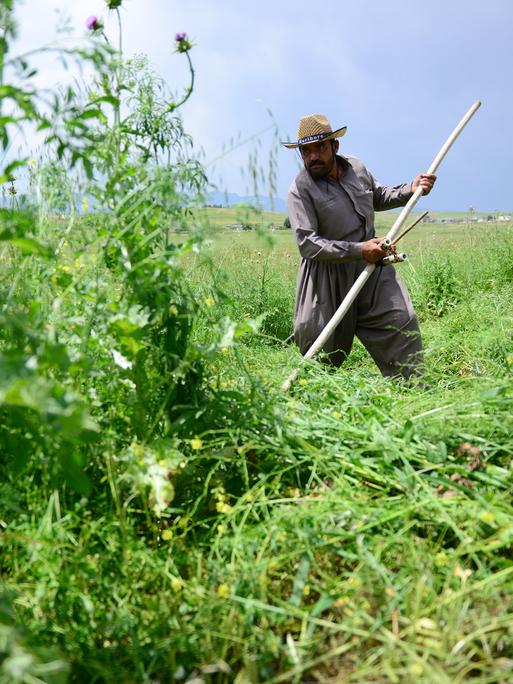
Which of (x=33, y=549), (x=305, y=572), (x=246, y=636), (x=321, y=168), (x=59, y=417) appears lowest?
(x=246, y=636)

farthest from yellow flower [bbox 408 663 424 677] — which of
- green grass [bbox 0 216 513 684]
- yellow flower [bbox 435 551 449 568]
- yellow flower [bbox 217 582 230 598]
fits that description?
yellow flower [bbox 217 582 230 598]

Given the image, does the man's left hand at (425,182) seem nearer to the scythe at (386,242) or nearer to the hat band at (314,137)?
the scythe at (386,242)

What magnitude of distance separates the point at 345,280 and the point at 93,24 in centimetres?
240

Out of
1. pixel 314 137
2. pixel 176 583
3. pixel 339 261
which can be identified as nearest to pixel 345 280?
pixel 339 261

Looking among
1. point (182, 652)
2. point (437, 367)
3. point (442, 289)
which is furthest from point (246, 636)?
point (442, 289)

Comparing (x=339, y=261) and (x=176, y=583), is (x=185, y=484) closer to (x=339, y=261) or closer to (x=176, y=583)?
(x=176, y=583)

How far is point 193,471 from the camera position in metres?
2.22

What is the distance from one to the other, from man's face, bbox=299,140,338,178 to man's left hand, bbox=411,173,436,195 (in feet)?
1.87

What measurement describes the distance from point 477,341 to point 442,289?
8.35ft

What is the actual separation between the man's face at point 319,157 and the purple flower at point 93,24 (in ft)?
6.59

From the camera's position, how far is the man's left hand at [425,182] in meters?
4.30

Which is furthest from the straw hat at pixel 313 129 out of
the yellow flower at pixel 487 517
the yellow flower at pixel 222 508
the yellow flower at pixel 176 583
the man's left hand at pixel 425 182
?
the yellow flower at pixel 176 583

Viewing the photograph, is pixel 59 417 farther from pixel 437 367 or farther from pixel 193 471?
pixel 437 367

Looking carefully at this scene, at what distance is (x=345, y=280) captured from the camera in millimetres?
4363
